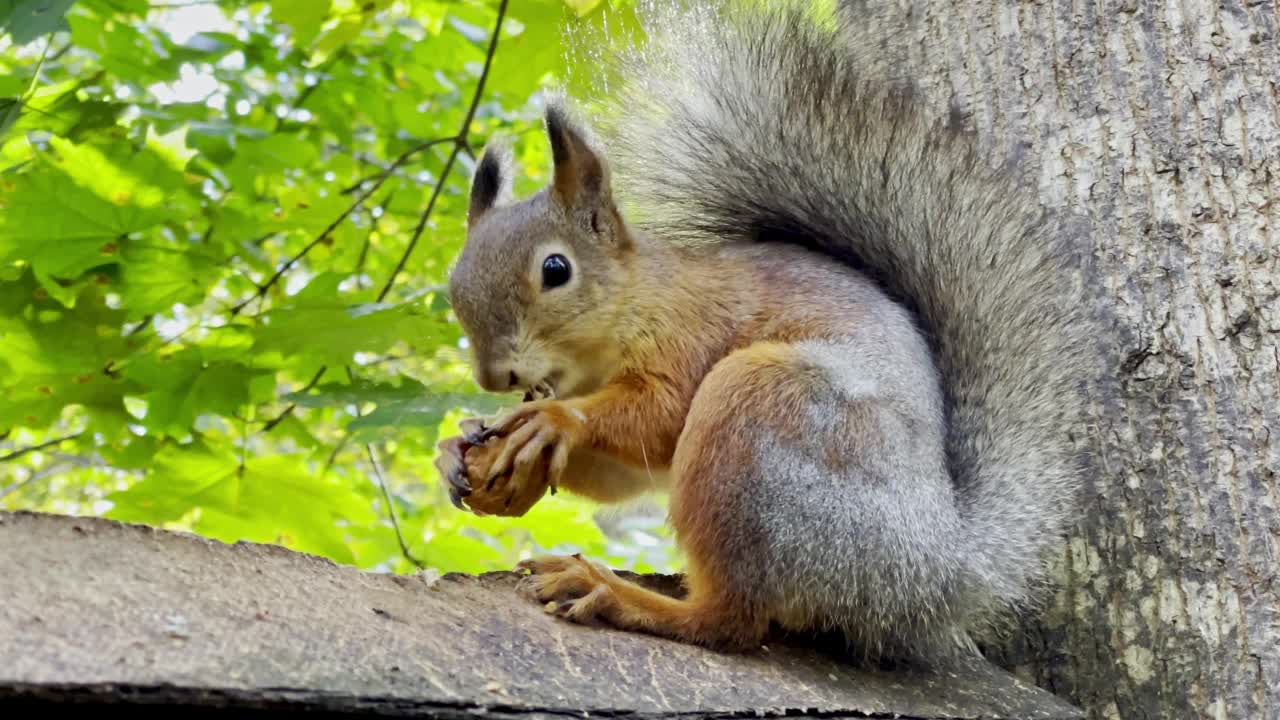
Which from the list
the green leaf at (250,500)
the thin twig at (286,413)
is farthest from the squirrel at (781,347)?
the thin twig at (286,413)

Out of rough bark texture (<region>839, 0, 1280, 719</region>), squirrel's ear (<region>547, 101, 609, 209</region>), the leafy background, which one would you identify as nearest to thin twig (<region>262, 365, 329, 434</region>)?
the leafy background

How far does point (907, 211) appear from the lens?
5.10ft

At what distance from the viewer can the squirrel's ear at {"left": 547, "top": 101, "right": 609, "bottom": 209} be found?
1.65 meters

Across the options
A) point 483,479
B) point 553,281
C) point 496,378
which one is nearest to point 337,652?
point 483,479

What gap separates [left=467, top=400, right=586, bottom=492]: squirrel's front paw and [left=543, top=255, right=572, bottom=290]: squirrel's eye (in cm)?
24

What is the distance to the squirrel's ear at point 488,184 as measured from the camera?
1811mm

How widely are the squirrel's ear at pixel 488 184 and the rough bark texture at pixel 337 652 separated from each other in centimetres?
68

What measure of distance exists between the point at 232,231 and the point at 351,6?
54 centimetres

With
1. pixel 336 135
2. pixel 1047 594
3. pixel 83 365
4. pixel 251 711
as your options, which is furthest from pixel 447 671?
pixel 336 135

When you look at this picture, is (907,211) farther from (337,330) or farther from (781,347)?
(337,330)

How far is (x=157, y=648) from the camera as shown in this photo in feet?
2.80

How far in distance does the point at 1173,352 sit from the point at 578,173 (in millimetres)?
852

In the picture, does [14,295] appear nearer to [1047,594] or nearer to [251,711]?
[251,711]

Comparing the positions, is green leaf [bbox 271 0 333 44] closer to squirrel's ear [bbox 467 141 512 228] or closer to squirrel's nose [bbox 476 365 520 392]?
squirrel's ear [bbox 467 141 512 228]
